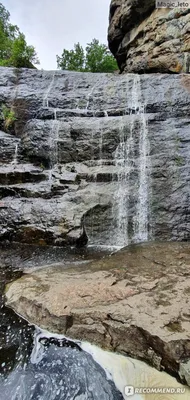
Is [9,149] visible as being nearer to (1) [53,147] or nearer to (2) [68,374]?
(1) [53,147]

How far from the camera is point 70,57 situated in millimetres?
19141

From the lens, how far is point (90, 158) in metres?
7.24

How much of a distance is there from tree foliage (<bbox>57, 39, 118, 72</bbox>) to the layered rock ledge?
18107 mm

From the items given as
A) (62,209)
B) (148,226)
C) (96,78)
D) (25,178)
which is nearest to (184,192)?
(148,226)

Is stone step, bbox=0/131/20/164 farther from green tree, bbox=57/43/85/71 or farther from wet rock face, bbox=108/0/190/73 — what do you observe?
green tree, bbox=57/43/85/71

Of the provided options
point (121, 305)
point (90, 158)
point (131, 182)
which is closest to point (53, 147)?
point (90, 158)

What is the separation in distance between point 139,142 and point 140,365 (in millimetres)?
5921

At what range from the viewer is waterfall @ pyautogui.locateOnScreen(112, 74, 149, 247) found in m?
6.25

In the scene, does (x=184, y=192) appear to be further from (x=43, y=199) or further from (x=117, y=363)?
(x=117, y=363)

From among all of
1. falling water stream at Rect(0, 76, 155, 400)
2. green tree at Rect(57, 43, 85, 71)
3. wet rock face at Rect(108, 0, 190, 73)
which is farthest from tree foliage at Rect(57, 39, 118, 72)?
falling water stream at Rect(0, 76, 155, 400)

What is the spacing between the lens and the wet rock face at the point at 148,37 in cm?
966

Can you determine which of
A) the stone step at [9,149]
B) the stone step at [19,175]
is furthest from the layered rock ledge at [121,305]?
the stone step at [9,149]

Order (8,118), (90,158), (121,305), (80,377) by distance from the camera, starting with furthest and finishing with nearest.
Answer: (8,118) < (90,158) < (121,305) < (80,377)

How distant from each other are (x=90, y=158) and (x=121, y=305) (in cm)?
511
